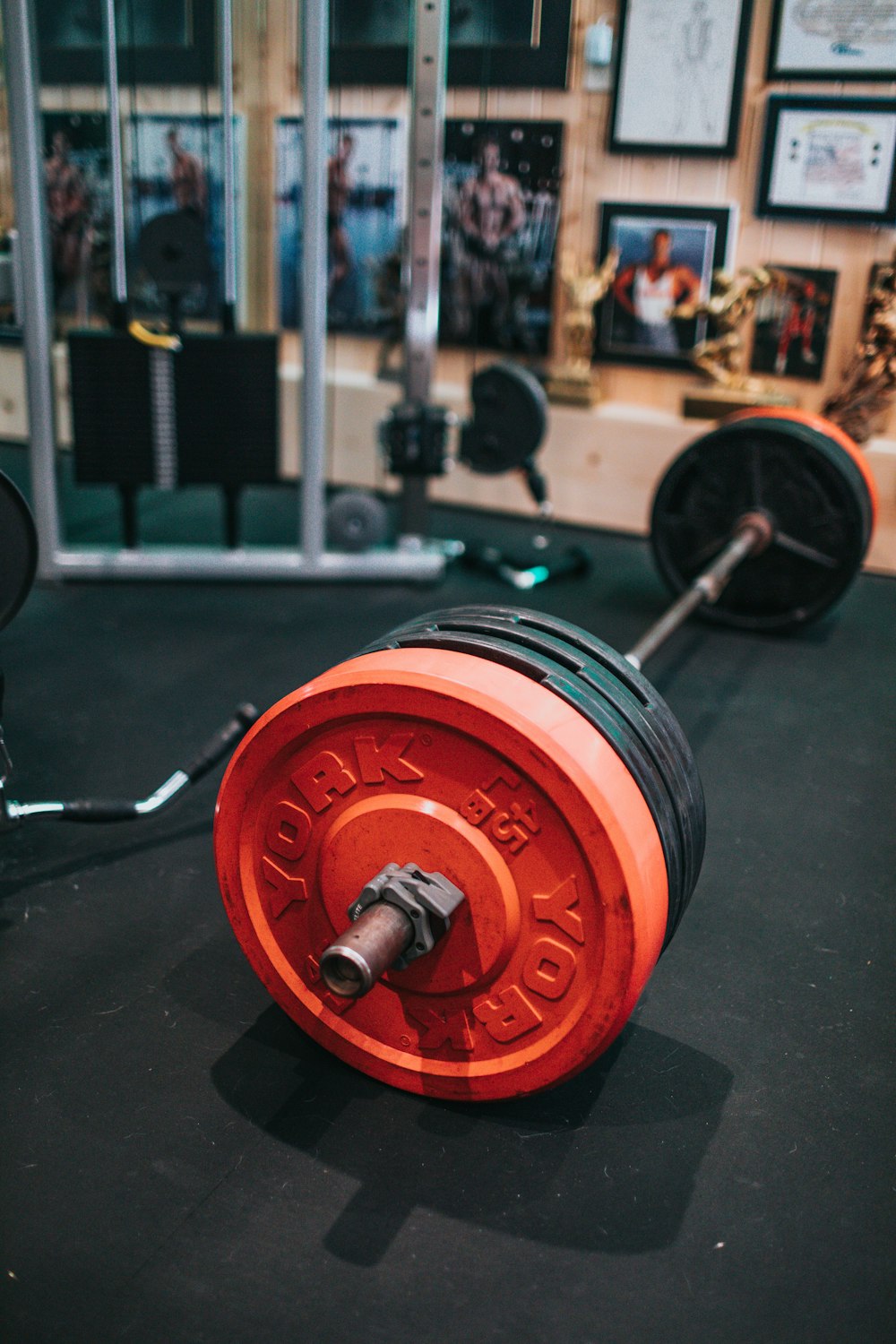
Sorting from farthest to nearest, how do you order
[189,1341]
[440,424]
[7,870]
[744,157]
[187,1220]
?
[744,157], [440,424], [7,870], [187,1220], [189,1341]

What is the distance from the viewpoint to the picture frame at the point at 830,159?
401cm

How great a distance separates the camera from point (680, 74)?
4242 mm

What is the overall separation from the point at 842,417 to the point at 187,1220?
359 cm

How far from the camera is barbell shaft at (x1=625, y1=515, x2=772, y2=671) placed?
2570mm

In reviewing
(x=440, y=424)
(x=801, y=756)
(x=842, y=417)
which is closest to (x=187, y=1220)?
(x=801, y=756)

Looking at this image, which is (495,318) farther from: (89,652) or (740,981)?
(740,981)

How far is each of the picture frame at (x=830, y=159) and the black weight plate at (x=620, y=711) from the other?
10.5 feet

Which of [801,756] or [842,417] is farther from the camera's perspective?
[842,417]

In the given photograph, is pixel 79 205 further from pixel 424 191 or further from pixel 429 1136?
pixel 429 1136

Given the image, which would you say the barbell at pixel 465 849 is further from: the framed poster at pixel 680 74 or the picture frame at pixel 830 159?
the framed poster at pixel 680 74

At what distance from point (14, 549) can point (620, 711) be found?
104 cm

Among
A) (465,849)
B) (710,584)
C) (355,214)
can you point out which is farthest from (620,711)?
(355,214)

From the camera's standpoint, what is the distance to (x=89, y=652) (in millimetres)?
3207

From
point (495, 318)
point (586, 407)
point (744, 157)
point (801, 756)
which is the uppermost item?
point (744, 157)
